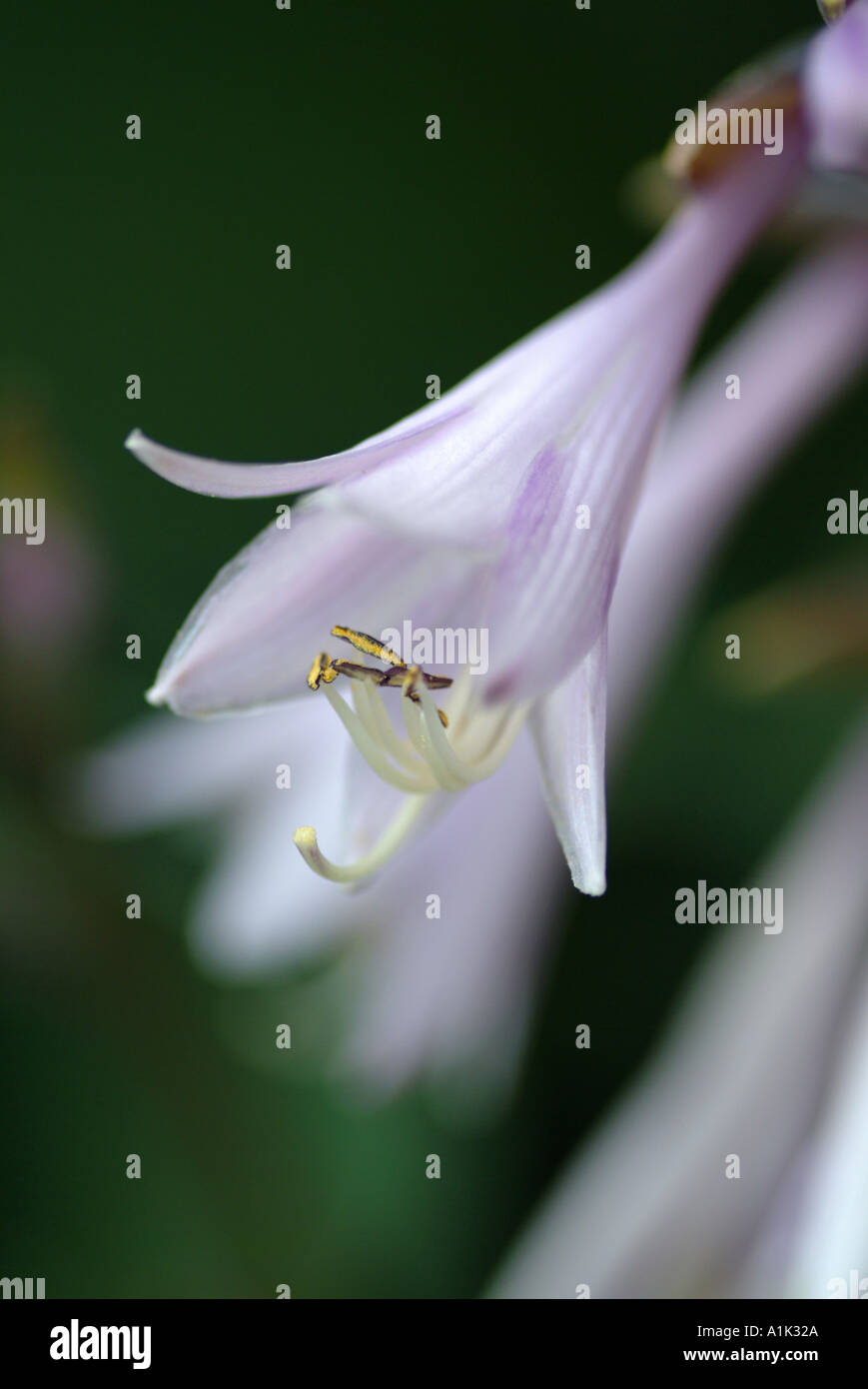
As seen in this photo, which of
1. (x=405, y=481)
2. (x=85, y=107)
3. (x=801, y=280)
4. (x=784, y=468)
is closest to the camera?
(x=405, y=481)

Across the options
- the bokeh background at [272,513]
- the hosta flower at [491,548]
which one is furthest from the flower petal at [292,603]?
the bokeh background at [272,513]

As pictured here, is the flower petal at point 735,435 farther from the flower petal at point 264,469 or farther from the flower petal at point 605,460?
the flower petal at point 264,469

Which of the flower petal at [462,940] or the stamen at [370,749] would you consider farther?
the flower petal at [462,940]

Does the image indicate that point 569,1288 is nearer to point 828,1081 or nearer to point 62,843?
point 828,1081

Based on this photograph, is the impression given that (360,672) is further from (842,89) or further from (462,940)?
(462,940)

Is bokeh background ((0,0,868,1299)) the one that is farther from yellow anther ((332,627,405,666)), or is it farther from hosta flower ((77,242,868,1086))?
yellow anther ((332,627,405,666))

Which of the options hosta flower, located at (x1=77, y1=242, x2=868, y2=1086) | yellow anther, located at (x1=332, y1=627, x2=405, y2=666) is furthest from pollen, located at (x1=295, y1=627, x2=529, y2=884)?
hosta flower, located at (x1=77, y1=242, x2=868, y2=1086)

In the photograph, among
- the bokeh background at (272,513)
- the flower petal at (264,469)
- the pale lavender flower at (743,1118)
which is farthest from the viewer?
the bokeh background at (272,513)

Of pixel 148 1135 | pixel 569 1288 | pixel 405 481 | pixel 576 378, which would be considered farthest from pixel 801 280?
pixel 148 1135
